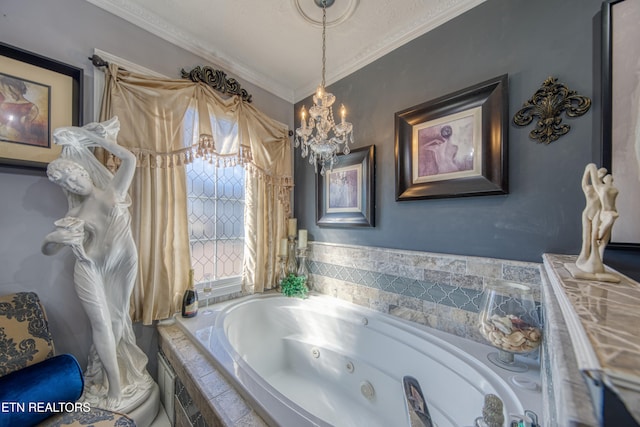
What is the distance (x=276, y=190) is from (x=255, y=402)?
1.72 metres

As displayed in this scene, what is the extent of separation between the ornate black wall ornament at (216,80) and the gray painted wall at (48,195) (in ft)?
1.31

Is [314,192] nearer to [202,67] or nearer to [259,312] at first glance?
[259,312]

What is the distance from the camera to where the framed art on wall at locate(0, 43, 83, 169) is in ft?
3.77

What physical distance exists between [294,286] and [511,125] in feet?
6.51

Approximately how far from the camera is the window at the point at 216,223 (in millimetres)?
1893

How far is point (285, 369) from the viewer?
6.17 ft

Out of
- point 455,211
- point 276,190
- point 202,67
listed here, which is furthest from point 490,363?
point 202,67

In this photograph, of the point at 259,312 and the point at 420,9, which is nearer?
the point at 420,9

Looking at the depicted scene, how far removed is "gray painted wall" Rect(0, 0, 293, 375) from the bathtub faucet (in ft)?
6.01

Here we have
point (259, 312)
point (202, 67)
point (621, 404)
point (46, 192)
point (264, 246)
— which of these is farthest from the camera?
point (264, 246)

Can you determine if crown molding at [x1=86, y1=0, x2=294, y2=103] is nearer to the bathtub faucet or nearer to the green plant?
the green plant

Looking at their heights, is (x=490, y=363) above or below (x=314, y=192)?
below

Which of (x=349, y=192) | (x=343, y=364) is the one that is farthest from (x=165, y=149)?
(x=343, y=364)

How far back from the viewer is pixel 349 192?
1.99 metres
